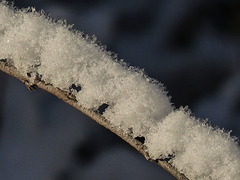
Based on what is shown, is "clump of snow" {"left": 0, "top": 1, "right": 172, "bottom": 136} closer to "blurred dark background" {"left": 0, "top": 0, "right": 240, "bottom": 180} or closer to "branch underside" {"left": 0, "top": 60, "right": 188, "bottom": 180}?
"branch underside" {"left": 0, "top": 60, "right": 188, "bottom": 180}

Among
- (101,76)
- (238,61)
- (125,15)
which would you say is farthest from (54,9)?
(101,76)

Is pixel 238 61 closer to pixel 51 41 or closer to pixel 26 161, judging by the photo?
pixel 26 161

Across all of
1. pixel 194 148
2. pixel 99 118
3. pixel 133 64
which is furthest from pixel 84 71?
pixel 133 64

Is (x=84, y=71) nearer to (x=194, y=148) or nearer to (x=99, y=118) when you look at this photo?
(x=99, y=118)

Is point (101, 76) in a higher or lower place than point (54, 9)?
lower

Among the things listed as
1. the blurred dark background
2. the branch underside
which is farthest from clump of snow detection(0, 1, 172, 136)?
the blurred dark background

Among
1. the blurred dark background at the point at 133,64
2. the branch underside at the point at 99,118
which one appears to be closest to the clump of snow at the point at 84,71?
the branch underside at the point at 99,118
